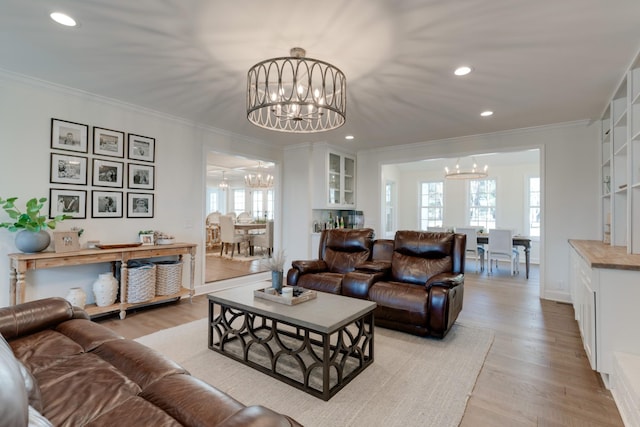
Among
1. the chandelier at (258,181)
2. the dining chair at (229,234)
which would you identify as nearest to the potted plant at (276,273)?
the dining chair at (229,234)

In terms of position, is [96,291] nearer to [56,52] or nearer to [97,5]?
[56,52]

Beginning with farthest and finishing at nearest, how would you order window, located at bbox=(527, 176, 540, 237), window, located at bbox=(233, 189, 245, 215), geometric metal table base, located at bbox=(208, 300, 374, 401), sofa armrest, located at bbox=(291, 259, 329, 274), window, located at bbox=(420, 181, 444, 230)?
window, located at bbox=(233, 189, 245, 215), window, located at bbox=(420, 181, 444, 230), window, located at bbox=(527, 176, 540, 237), sofa armrest, located at bbox=(291, 259, 329, 274), geometric metal table base, located at bbox=(208, 300, 374, 401)

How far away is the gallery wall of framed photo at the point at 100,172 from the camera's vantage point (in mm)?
3361

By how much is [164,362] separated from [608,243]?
4.59 meters

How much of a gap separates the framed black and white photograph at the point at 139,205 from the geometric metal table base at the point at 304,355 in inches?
77.7

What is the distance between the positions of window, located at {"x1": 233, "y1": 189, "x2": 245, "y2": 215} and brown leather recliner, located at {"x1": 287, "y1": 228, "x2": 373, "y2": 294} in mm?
8486

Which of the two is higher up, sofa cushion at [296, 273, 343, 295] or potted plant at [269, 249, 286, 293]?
potted plant at [269, 249, 286, 293]

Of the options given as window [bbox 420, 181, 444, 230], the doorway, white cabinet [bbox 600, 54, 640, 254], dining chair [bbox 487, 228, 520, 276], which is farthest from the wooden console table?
window [bbox 420, 181, 444, 230]

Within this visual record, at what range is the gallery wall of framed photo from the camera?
132 inches

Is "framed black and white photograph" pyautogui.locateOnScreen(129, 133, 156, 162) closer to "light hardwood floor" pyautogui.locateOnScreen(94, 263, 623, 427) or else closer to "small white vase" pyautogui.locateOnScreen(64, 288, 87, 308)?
"small white vase" pyautogui.locateOnScreen(64, 288, 87, 308)

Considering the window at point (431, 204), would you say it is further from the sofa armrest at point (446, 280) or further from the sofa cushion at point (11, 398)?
the sofa cushion at point (11, 398)

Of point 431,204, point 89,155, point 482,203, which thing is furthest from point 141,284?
point 482,203

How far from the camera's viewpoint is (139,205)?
4.02 metres

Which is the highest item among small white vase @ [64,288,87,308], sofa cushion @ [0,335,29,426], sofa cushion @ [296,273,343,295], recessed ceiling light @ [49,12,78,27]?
recessed ceiling light @ [49,12,78,27]
